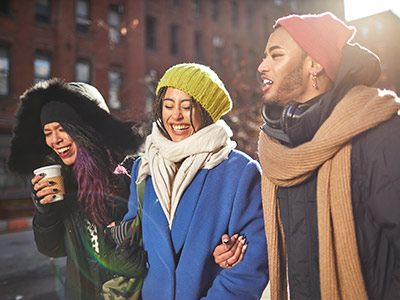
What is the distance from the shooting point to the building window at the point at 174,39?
18.9 m

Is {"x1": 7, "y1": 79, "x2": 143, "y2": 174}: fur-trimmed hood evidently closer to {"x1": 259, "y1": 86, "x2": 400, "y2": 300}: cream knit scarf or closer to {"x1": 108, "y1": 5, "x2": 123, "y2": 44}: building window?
{"x1": 259, "y1": 86, "x2": 400, "y2": 300}: cream knit scarf

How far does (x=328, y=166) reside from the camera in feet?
4.82

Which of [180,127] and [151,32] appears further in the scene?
[151,32]

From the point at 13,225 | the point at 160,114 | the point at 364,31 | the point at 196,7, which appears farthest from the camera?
the point at 364,31

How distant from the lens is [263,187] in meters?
1.79

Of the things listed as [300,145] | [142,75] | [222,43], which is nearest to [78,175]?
[300,145]

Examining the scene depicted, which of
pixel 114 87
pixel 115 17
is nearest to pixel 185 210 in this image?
pixel 114 87

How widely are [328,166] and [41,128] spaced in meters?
2.13

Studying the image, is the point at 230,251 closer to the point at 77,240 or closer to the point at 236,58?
the point at 77,240

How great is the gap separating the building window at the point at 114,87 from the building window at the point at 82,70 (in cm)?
108

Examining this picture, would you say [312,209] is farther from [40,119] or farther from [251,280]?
[40,119]

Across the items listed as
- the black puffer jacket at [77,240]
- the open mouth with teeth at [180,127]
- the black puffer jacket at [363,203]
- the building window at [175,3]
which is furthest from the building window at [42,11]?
the black puffer jacket at [363,203]

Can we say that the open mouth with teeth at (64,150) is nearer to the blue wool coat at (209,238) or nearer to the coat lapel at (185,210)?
the blue wool coat at (209,238)

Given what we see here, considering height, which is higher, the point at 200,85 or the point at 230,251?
the point at 200,85
